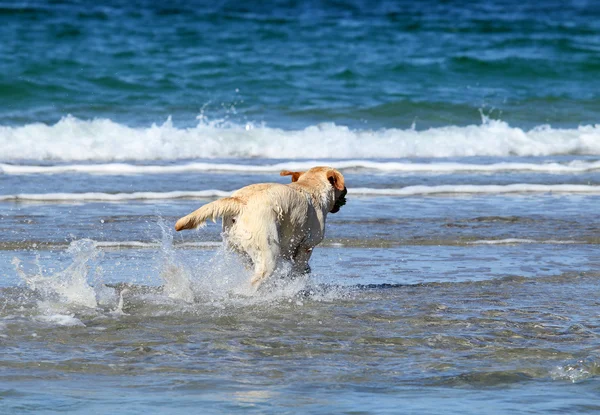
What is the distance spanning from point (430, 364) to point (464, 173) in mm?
8877

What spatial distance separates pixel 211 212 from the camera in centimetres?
650

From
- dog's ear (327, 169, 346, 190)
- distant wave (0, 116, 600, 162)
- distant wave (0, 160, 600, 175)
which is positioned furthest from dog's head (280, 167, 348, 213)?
distant wave (0, 116, 600, 162)

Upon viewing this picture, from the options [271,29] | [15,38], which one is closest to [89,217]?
[15,38]

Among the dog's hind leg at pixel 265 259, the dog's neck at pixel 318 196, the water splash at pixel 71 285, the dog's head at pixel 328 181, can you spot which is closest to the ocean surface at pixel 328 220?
the water splash at pixel 71 285

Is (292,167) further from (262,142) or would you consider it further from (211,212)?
(211,212)

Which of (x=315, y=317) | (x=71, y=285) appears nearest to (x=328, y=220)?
(x=315, y=317)

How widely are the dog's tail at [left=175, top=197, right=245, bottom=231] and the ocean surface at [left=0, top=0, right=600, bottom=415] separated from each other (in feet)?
1.80

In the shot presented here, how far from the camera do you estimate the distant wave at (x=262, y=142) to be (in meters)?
15.7

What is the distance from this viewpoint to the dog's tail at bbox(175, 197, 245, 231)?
6504 millimetres

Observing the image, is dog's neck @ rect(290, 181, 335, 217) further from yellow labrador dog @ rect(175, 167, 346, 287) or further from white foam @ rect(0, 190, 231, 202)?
white foam @ rect(0, 190, 231, 202)

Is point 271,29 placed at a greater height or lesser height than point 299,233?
greater

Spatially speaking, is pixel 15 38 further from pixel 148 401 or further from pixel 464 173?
pixel 148 401

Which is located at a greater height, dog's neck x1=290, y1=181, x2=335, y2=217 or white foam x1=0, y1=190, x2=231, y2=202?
dog's neck x1=290, y1=181, x2=335, y2=217

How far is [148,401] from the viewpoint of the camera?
15.6 feet
